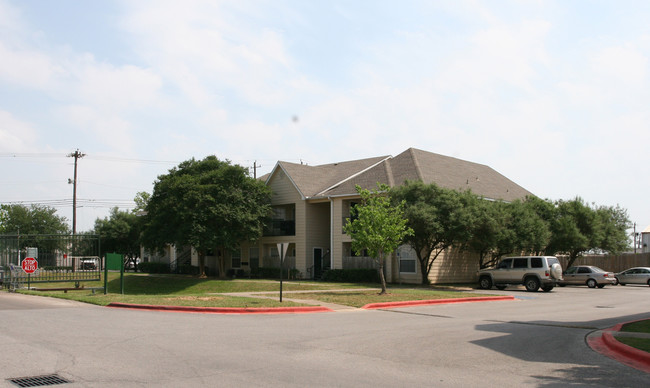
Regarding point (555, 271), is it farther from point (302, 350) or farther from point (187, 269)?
point (187, 269)

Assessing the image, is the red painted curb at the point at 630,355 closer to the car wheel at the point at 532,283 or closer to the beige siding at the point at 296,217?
the car wheel at the point at 532,283

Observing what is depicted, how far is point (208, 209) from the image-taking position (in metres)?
35.8

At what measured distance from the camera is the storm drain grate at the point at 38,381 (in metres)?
7.27

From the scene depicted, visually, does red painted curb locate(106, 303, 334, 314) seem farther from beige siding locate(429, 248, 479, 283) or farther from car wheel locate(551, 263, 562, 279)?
beige siding locate(429, 248, 479, 283)

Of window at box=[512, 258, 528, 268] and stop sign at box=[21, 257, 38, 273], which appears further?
window at box=[512, 258, 528, 268]

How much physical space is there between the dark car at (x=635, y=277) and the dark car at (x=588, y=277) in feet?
13.8

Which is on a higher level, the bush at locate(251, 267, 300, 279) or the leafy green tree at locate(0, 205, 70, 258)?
the leafy green tree at locate(0, 205, 70, 258)

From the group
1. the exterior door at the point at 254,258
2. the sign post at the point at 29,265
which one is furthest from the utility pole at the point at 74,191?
the sign post at the point at 29,265

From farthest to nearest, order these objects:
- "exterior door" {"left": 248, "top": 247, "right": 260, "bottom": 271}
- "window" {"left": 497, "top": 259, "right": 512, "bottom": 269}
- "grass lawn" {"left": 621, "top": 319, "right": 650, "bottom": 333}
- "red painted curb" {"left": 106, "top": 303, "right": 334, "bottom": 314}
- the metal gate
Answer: "exterior door" {"left": 248, "top": 247, "right": 260, "bottom": 271} → "window" {"left": 497, "top": 259, "right": 512, "bottom": 269} → the metal gate → "red painted curb" {"left": 106, "top": 303, "right": 334, "bottom": 314} → "grass lawn" {"left": 621, "top": 319, "right": 650, "bottom": 333}

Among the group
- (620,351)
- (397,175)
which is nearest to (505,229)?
(397,175)

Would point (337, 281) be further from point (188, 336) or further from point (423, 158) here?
point (188, 336)

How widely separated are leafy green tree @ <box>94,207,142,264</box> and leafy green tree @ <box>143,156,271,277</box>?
26303 mm

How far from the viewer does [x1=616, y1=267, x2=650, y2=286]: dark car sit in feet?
129

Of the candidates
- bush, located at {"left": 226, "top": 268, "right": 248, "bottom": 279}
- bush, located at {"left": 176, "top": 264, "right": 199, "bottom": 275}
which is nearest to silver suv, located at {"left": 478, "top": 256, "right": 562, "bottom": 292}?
bush, located at {"left": 226, "top": 268, "right": 248, "bottom": 279}
